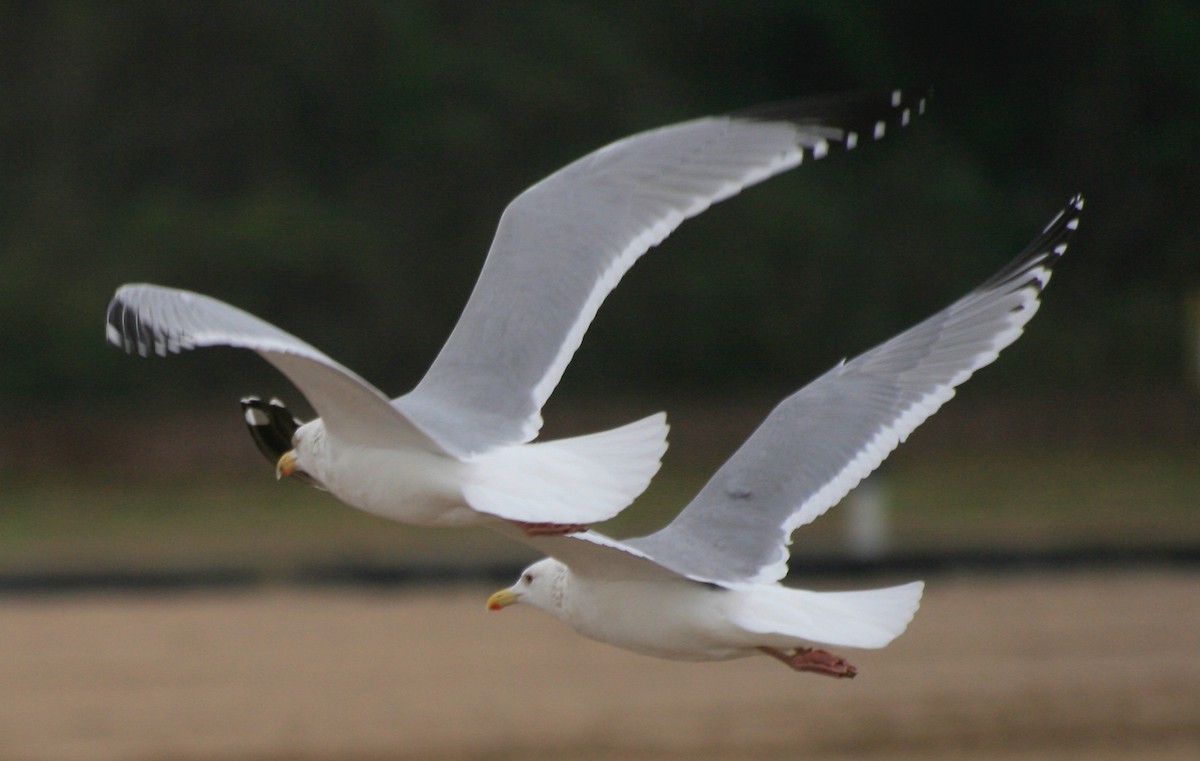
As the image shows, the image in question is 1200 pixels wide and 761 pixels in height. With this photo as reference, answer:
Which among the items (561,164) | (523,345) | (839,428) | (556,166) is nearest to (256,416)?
(523,345)

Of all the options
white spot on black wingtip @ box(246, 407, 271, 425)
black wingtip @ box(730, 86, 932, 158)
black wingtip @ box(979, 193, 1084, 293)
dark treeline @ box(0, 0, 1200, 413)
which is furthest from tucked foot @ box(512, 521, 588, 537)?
dark treeline @ box(0, 0, 1200, 413)

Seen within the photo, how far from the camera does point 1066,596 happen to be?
11.4 m

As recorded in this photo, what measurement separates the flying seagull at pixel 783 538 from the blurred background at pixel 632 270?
1022 centimetres

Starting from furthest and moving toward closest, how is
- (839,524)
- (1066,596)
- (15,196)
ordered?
(15,196) → (839,524) → (1066,596)

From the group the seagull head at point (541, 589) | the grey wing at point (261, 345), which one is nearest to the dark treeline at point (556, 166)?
the seagull head at point (541, 589)

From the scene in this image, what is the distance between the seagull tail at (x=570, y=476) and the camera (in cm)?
370

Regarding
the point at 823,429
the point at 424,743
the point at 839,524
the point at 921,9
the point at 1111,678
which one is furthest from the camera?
the point at 921,9

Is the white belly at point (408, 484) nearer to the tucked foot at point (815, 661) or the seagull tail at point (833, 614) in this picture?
the seagull tail at point (833, 614)

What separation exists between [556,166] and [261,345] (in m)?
15.7

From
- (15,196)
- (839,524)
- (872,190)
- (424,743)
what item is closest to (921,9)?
(872,190)

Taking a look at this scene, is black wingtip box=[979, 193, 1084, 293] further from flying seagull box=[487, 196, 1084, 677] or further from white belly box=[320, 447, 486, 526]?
white belly box=[320, 447, 486, 526]

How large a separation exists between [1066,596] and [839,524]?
151 inches

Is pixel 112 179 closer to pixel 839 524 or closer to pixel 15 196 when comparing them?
pixel 15 196

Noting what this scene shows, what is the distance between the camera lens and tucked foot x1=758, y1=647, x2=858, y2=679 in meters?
4.21
